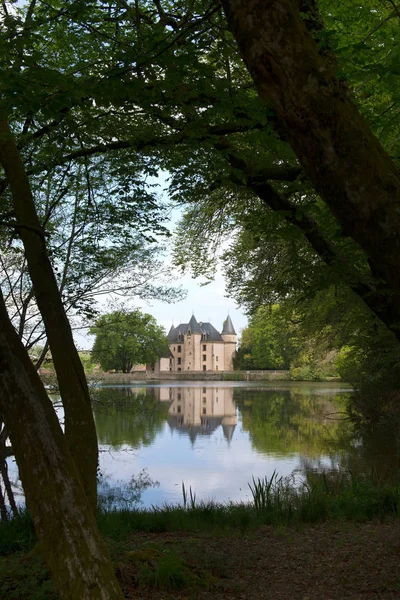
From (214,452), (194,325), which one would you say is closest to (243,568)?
(214,452)

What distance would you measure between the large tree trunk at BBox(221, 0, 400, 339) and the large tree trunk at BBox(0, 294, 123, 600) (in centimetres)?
195

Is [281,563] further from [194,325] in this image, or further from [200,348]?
[194,325]

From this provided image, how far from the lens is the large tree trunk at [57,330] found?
5164mm

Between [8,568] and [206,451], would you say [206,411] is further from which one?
[8,568]

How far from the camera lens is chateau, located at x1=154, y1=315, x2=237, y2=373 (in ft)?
326

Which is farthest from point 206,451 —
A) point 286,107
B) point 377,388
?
point 286,107

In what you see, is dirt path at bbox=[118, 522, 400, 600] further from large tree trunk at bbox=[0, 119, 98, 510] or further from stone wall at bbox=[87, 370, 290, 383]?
stone wall at bbox=[87, 370, 290, 383]

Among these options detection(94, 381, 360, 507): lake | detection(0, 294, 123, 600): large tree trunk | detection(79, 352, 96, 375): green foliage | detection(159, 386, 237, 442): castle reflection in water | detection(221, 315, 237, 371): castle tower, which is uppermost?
detection(221, 315, 237, 371): castle tower

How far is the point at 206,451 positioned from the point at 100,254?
887cm

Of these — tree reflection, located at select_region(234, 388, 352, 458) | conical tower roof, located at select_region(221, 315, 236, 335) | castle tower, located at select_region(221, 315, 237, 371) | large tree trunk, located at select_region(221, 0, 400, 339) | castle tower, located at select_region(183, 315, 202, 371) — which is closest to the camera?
large tree trunk, located at select_region(221, 0, 400, 339)

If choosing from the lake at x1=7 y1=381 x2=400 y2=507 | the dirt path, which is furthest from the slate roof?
the dirt path

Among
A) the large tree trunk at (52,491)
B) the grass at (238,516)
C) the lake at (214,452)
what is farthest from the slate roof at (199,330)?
the large tree trunk at (52,491)

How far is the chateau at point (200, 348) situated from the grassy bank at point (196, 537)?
299 ft

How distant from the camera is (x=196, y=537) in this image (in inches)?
223
